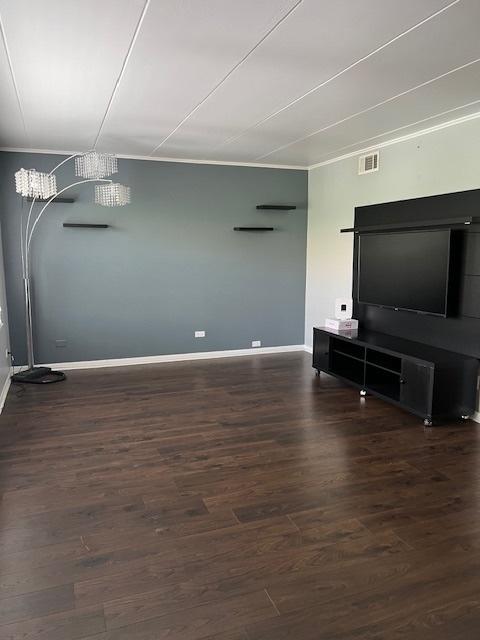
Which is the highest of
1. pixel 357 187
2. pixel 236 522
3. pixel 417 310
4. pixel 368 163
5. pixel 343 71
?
pixel 343 71

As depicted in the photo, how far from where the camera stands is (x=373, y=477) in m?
3.12

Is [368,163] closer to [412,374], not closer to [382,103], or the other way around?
[382,103]

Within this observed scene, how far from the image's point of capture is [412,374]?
4.10 metres

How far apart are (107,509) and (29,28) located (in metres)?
2.58

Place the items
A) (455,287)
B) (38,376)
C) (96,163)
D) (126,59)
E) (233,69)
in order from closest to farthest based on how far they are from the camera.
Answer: (126,59) < (233,69) < (455,287) < (96,163) < (38,376)

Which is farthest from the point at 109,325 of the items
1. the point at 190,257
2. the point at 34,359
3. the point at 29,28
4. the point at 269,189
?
the point at 29,28

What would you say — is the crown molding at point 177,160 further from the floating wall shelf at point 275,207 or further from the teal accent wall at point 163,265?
the floating wall shelf at point 275,207

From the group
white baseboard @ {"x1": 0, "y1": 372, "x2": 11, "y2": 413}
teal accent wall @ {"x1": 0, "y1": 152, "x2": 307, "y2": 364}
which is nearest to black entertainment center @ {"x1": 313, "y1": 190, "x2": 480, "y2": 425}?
teal accent wall @ {"x1": 0, "y1": 152, "x2": 307, "y2": 364}

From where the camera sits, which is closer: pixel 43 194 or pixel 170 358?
pixel 43 194

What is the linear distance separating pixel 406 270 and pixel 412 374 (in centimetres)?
109

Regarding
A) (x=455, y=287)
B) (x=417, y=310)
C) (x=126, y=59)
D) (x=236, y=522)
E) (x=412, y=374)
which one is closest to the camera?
(x=236, y=522)

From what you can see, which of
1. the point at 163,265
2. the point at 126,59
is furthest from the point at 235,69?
the point at 163,265

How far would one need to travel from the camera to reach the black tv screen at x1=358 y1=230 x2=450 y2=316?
168 inches

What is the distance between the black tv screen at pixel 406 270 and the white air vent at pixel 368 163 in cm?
78
